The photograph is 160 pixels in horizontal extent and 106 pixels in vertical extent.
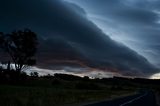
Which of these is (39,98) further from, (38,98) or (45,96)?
(45,96)

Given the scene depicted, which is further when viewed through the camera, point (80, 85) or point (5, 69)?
point (80, 85)

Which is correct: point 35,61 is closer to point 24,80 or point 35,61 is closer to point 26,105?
point 24,80

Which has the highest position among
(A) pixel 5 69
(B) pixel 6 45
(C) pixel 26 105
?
(B) pixel 6 45

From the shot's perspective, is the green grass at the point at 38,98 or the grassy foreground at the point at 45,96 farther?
the grassy foreground at the point at 45,96

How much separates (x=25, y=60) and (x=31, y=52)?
3.10 m

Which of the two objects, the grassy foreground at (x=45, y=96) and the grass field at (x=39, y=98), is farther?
the grassy foreground at (x=45, y=96)

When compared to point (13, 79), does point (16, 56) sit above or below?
above

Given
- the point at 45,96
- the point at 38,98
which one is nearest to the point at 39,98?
the point at 38,98

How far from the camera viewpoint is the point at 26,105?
24078 mm

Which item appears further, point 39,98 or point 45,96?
point 45,96

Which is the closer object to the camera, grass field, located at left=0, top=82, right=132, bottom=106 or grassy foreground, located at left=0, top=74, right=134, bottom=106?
grass field, located at left=0, top=82, right=132, bottom=106

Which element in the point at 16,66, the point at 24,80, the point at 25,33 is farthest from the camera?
the point at 24,80

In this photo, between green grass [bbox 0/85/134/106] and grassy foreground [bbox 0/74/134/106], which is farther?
grassy foreground [bbox 0/74/134/106]

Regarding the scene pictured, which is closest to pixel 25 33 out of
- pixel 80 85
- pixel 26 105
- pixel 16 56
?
pixel 16 56
